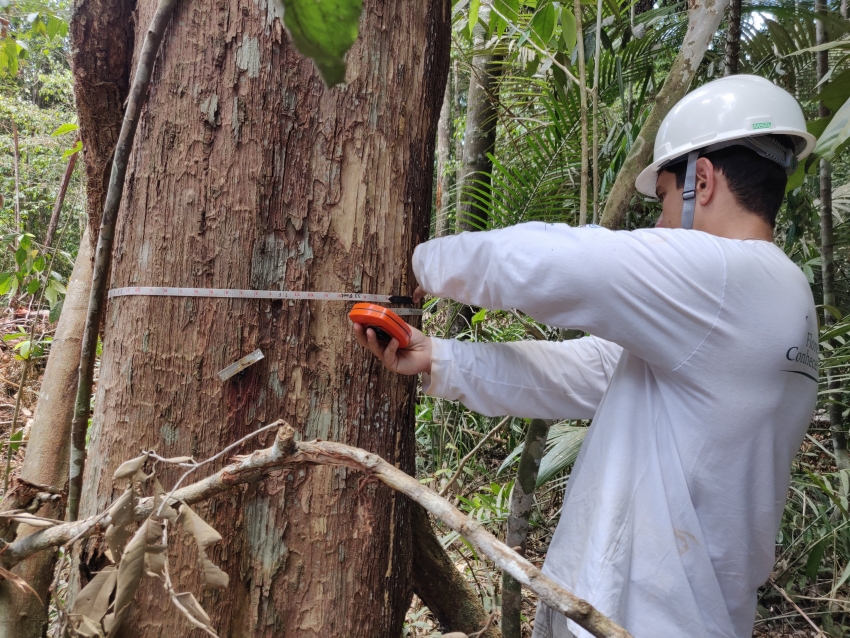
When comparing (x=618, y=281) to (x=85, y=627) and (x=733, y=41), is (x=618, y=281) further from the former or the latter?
(x=733, y=41)

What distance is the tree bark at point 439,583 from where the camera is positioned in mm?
1639

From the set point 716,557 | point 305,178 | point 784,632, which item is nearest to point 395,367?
point 305,178

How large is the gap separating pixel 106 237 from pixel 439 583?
50.0 inches

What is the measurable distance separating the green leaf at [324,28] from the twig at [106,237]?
0.77 m

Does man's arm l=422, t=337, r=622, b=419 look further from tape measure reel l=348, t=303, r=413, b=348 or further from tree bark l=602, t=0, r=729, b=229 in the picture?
tree bark l=602, t=0, r=729, b=229

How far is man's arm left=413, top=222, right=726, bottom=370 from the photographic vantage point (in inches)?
41.2

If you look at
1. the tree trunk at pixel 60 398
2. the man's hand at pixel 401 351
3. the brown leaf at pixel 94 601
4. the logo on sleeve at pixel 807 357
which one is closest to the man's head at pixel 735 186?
the logo on sleeve at pixel 807 357

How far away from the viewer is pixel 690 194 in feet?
4.17

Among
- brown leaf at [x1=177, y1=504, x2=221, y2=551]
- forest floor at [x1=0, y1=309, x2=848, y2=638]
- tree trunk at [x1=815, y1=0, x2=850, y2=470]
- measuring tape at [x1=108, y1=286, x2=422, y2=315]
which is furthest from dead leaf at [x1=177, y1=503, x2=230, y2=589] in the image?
tree trunk at [x1=815, y1=0, x2=850, y2=470]

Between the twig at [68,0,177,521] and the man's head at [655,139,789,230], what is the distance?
111 cm

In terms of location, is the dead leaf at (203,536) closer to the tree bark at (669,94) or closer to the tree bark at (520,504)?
the tree bark at (520,504)

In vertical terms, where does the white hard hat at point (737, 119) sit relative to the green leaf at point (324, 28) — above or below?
above

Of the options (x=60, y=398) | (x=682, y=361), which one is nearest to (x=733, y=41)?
(x=682, y=361)

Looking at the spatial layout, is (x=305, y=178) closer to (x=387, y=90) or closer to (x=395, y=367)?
(x=387, y=90)
